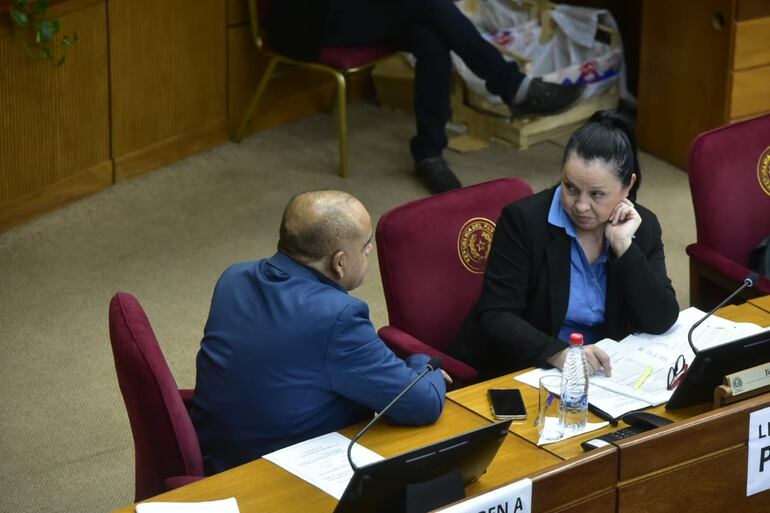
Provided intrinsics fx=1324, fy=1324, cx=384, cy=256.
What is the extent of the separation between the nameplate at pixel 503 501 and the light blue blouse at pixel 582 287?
3.15 feet

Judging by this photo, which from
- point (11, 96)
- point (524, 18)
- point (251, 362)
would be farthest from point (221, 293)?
point (524, 18)

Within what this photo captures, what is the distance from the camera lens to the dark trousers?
568 centimetres

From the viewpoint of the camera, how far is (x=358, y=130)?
6.46m

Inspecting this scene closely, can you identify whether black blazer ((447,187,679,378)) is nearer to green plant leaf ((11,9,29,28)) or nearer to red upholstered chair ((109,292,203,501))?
red upholstered chair ((109,292,203,501))

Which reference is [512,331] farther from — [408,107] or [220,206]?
[408,107]

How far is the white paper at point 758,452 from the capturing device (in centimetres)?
266

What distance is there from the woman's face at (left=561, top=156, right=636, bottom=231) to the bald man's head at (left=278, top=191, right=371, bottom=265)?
0.63m

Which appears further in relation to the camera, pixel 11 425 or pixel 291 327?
pixel 11 425

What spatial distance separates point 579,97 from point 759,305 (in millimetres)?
2847

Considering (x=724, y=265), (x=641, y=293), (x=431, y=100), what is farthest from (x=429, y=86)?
(x=641, y=293)

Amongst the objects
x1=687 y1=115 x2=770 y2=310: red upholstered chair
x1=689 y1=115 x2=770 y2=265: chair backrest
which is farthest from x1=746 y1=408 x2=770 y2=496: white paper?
x1=689 y1=115 x2=770 y2=265: chair backrest

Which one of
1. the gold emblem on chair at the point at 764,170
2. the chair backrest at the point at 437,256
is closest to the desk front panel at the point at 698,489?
the chair backrest at the point at 437,256

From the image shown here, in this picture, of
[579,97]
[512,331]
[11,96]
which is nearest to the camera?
[512,331]

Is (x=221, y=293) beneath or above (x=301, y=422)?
above
